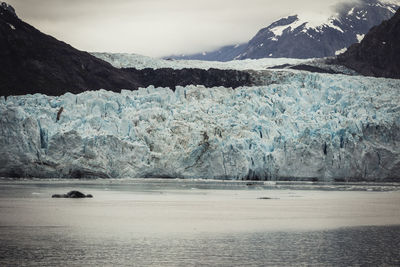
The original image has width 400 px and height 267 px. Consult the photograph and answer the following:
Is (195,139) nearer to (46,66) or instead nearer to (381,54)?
(46,66)

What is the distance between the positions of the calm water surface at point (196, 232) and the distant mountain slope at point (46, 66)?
142 ft

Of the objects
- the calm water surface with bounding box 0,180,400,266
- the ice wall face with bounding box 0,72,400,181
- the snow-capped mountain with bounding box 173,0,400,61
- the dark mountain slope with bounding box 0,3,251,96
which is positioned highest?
the snow-capped mountain with bounding box 173,0,400,61

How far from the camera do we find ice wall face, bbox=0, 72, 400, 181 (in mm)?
39625

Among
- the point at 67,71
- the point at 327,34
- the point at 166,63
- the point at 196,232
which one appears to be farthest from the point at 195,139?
the point at 327,34

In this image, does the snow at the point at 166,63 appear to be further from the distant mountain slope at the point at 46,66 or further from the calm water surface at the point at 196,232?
the calm water surface at the point at 196,232

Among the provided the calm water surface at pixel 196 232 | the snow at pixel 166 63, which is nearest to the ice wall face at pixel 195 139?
the calm water surface at pixel 196 232

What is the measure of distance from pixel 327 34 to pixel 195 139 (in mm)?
154181

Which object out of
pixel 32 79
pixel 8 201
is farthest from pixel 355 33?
pixel 8 201

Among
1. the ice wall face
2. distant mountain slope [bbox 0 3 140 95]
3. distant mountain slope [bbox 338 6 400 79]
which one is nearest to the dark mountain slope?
distant mountain slope [bbox 0 3 140 95]

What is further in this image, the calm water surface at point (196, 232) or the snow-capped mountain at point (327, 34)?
the snow-capped mountain at point (327, 34)

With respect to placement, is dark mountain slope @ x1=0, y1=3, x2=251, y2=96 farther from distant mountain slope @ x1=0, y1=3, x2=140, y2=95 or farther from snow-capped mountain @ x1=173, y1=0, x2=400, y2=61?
snow-capped mountain @ x1=173, y1=0, x2=400, y2=61

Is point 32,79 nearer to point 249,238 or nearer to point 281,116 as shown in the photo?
point 281,116

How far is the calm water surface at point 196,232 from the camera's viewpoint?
12523 millimetres

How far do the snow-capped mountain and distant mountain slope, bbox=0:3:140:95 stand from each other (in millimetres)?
114940
